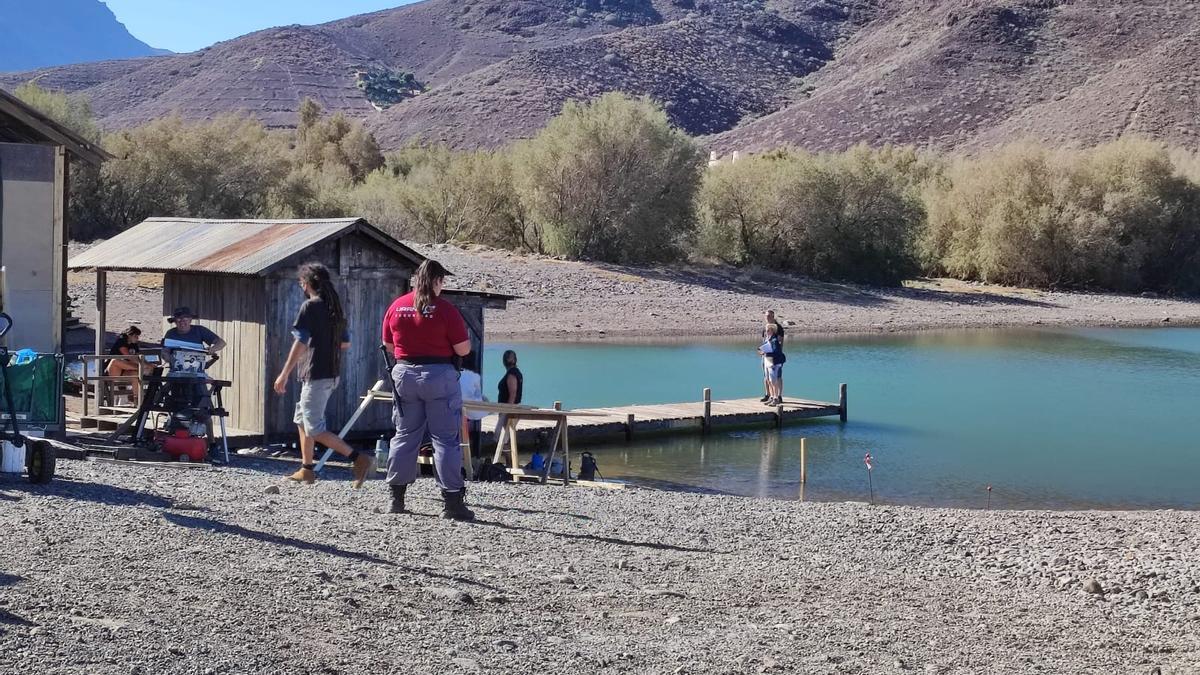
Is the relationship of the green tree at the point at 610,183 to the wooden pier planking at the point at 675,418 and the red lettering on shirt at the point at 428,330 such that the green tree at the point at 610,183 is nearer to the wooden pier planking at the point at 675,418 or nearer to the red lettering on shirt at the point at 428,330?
the wooden pier planking at the point at 675,418

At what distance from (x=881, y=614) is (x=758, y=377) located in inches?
951

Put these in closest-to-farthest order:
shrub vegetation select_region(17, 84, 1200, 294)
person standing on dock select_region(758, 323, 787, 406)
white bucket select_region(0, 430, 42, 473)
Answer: white bucket select_region(0, 430, 42, 473) < person standing on dock select_region(758, 323, 787, 406) < shrub vegetation select_region(17, 84, 1200, 294)

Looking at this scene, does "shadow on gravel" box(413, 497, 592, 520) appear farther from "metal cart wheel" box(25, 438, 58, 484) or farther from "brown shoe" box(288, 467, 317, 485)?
"metal cart wheel" box(25, 438, 58, 484)

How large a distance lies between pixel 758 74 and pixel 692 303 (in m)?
73.8

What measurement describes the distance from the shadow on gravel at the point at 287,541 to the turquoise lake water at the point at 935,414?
10.3 m

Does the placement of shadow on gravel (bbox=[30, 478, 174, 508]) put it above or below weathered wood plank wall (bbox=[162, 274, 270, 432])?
below

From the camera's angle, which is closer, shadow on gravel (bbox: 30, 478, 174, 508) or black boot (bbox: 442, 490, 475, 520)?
shadow on gravel (bbox: 30, 478, 174, 508)

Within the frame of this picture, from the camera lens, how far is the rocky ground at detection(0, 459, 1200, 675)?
6387 millimetres

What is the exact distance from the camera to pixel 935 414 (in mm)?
27375

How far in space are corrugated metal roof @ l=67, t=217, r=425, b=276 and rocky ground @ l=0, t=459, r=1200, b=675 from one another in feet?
13.4

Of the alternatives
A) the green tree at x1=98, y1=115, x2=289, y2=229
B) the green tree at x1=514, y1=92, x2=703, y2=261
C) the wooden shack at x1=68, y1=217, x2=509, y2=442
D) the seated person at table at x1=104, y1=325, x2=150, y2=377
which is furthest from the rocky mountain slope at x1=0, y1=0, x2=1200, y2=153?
the wooden shack at x1=68, y1=217, x2=509, y2=442

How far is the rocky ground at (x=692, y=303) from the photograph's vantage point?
38.6 metres

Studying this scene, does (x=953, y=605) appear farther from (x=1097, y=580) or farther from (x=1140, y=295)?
(x=1140, y=295)

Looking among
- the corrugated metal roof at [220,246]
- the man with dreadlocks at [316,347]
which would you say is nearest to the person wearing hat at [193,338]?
the man with dreadlocks at [316,347]
